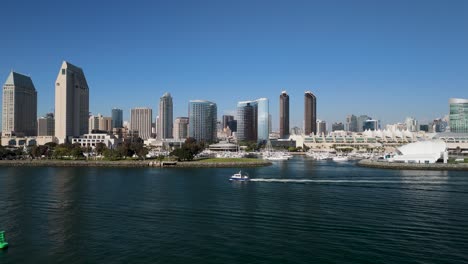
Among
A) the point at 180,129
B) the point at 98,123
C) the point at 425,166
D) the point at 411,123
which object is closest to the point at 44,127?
the point at 98,123

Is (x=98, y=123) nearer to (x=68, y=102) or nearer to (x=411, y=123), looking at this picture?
(x=68, y=102)

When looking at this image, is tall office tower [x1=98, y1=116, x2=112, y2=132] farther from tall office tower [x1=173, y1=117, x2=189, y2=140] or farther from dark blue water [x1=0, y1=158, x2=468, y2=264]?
dark blue water [x1=0, y1=158, x2=468, y2=264]

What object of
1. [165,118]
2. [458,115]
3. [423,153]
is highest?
[165,118]

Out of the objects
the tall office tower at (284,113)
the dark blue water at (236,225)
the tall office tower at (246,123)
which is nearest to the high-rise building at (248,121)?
the tall office tower at (246,123)

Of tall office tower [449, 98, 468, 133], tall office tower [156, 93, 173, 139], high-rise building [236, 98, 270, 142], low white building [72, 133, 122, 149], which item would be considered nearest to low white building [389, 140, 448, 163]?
tall office tower [449, 98, 468, 133]


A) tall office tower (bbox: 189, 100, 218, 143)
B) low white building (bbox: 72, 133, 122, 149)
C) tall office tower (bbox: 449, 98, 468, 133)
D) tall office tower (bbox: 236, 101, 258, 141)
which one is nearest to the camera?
low white building (bbox: 72, 133, 122, 149)

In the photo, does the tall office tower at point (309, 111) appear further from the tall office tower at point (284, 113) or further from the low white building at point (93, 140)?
the low white building at point (93, 140)

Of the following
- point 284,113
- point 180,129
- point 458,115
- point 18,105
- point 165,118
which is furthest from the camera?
point 284,113
